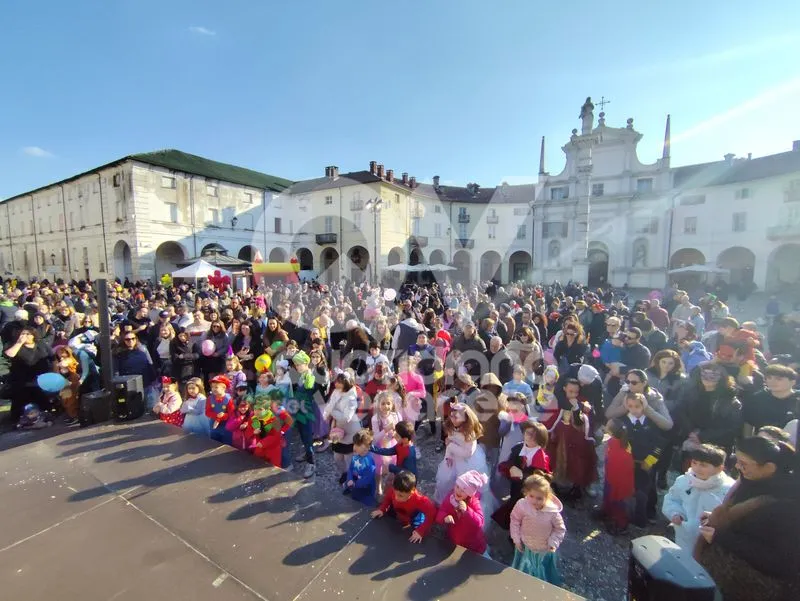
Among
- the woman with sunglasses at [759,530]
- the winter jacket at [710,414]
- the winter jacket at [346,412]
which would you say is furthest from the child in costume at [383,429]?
the winter jacket at [710,414]

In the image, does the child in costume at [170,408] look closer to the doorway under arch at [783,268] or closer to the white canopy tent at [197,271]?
the white canopy tent at [197,271]

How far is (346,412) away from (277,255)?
3262 centimetres

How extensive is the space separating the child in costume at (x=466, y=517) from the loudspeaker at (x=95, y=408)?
482 cm

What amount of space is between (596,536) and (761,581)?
1660 mm

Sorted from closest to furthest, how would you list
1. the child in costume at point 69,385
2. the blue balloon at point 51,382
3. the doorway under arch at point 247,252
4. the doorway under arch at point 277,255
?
the blue balloon at point 51,382 → the child in costume at point 69,385 → the doorway under arch at point 247,252 → the doorway under arch at point 277,255

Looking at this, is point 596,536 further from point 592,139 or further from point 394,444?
point 592,139

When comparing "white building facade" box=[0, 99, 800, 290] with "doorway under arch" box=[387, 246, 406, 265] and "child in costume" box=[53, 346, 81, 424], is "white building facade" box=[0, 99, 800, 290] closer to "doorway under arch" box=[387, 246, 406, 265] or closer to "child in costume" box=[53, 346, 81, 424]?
"doorway under arch" box=[387, 246, 406, 265]

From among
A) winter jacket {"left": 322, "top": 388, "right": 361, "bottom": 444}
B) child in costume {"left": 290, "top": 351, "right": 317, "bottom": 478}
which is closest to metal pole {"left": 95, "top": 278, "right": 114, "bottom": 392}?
child in costume {"left": 290, "top": 351, "right": 317, "bottom": 478}

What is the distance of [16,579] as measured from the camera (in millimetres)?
2455

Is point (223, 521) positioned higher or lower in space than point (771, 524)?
lower

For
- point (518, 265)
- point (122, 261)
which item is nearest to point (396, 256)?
point (518, 265)

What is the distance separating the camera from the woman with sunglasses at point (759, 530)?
1987 mm

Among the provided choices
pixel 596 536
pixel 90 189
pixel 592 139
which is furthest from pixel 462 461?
pixel 90 189

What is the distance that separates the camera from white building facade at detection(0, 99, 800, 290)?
25.8m
